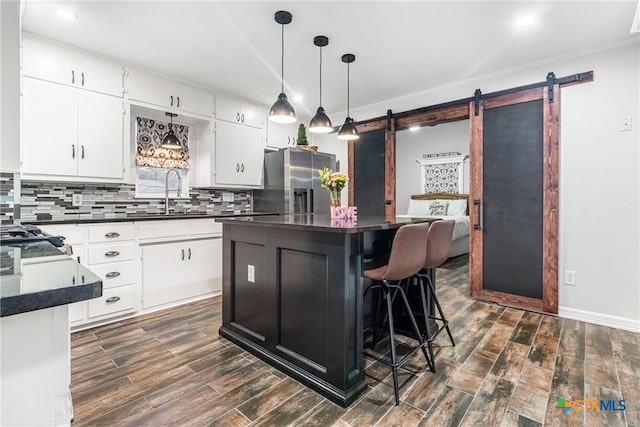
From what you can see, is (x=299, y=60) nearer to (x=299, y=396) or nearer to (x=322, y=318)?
(x=322, y=318)

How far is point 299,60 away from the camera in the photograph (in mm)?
3217

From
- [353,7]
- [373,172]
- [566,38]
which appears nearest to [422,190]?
[373,172]

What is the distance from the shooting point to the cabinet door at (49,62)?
269cm

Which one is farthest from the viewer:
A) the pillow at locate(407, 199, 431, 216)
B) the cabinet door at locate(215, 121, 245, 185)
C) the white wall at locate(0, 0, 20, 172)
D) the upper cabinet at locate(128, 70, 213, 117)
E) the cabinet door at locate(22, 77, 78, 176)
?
the pillow at locate(407, 199, 431, 216)

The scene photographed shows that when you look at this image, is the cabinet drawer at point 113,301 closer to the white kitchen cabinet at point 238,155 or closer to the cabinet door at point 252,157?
the white kitchen cabinet at point 238,155

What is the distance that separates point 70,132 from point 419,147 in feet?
22.3

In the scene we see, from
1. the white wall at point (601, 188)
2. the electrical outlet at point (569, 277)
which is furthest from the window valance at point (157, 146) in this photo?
the electrical outlet at point (569, 277)

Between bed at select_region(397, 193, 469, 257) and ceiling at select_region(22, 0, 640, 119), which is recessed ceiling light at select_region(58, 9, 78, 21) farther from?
bed at select_region(397, 193, 469, 257)

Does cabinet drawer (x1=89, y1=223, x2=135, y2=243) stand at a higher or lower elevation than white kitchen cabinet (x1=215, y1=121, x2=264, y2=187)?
lower

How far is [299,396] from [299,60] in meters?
2.96

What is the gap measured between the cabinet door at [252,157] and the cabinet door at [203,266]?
1034 mm

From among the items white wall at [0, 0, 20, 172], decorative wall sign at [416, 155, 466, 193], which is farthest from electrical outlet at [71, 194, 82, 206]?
decorative wall sign at [416, 155, 466, 193]

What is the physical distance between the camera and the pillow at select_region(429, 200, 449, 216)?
6797 millimetres

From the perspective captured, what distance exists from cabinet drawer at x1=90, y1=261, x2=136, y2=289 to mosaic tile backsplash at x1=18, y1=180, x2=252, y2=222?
2.36 feet
